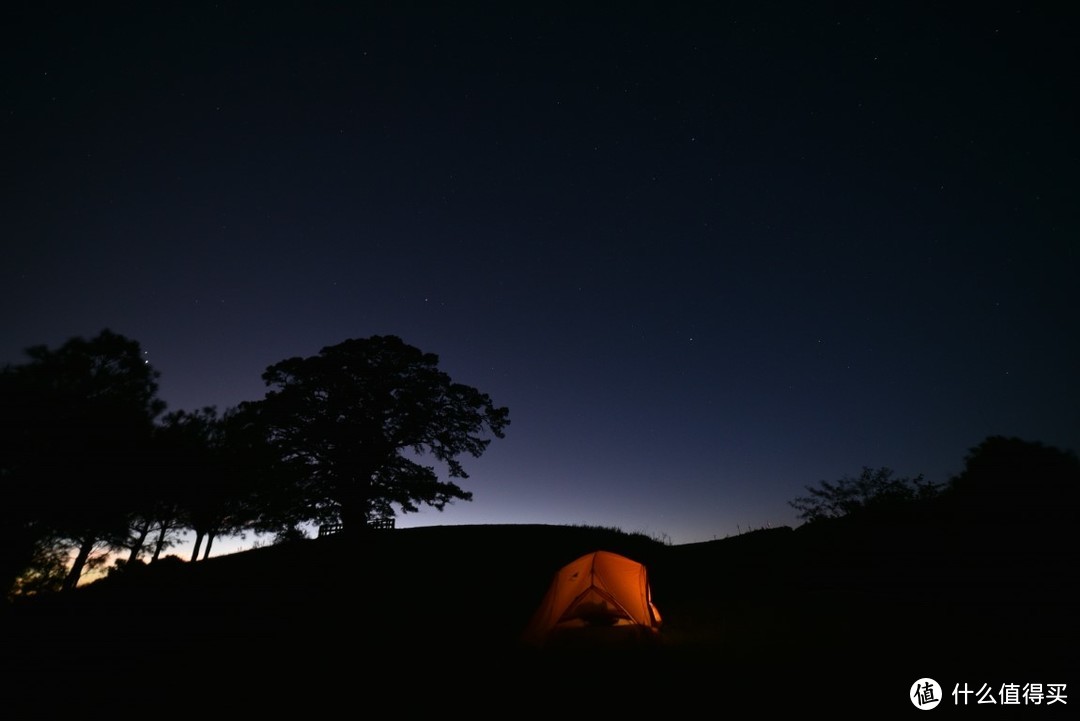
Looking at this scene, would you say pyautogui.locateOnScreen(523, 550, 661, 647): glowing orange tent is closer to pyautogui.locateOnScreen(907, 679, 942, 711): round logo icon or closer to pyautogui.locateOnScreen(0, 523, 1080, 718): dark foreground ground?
pyautogui.locateOnScreen(0, 523, 1080, 718): dark foreground ground

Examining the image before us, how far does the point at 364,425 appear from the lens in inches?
880

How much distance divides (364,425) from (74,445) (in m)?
11.6

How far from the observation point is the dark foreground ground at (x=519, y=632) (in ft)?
22.5

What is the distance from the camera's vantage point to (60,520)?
18125mm

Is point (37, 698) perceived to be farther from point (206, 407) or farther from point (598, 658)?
point (206, 407)

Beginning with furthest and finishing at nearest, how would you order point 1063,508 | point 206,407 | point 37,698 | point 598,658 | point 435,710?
1. point 206,407
2. point 1063,508
3. point 598,658
4. point 37,698
5. point 435,710

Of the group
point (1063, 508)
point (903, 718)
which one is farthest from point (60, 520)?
point (1063, 508)

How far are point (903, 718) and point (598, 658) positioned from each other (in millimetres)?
4876

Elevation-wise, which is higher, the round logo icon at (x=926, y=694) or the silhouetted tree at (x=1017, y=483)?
the silhouetted tree at (x=1017, y=483)

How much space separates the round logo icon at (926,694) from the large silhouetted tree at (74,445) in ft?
92.6

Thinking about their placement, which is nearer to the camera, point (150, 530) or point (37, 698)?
point (37, 698)

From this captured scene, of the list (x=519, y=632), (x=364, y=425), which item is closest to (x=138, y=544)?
(x=364, y=425)

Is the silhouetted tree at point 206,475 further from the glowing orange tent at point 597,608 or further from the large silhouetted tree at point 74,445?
the glowing orange tent at point 597,608

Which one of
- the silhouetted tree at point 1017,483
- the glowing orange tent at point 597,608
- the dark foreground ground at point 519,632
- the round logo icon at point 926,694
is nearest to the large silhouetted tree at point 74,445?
the dark foreground ground at point 519,632
